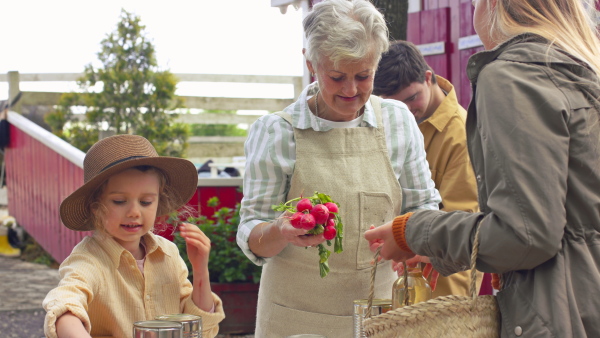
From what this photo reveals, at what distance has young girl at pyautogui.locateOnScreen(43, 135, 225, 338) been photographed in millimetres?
2504

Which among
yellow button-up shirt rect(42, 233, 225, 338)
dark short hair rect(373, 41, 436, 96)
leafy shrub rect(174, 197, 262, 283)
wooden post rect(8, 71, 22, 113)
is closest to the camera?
yellow button-up shirt rect(42, 233, 225, 338)

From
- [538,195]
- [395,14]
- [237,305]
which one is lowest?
[237,305]

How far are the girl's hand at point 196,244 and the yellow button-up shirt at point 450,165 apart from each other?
3.76 feet

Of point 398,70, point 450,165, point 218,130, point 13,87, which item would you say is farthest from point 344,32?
A: point 218,130

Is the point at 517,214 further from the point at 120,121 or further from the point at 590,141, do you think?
the point at 120,121

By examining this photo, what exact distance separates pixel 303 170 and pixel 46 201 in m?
8.91

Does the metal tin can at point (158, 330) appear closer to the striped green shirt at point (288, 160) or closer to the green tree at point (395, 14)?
the striped green shirt at point (288, 160)

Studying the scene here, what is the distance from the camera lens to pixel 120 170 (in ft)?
8.78

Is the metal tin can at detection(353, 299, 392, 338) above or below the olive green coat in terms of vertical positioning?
below

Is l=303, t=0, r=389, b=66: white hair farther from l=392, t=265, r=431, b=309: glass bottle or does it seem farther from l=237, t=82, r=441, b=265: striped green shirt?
l=392, t=265, r=431, b=309: glass bottle

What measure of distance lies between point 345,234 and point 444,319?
100cm

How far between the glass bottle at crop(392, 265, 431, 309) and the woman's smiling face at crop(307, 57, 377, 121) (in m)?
0.78

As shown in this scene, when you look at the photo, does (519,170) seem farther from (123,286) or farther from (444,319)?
(123,286)

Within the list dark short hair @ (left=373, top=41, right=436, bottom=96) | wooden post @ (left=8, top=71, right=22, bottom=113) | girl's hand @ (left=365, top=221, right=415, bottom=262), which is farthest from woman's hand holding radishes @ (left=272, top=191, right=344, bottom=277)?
wooden post @ (left=8, top=71, right=22, bottom=113)
